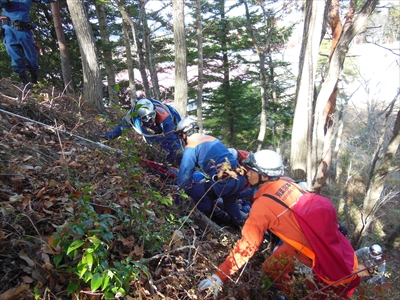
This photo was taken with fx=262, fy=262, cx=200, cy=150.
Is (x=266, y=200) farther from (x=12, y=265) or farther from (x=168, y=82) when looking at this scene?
(x=168, y=82)

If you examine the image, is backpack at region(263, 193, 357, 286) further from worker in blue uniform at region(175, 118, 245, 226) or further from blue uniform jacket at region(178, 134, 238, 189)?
blue uniform jacket at region(178, 134, 238, 189)

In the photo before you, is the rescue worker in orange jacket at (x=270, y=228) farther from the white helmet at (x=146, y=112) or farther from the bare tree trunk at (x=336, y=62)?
the bare tree trunk at (x=336, y=62)

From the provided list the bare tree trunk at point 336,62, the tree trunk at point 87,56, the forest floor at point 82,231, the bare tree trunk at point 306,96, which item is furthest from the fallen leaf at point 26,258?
the tree trunk at point 87,56

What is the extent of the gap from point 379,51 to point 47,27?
2046 inches

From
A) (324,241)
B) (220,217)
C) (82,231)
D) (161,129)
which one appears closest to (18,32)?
(161,129)

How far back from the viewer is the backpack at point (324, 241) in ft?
9.12

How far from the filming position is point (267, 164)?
10.5 ft

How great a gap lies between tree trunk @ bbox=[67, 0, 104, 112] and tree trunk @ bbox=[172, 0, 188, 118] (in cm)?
221

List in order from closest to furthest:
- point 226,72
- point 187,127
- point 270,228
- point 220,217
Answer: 1. point 270,228
2. point 187,127
3. point 220,217
4. point 226,72

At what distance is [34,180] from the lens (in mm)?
2723

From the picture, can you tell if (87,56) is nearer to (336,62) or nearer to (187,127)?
(187,127)

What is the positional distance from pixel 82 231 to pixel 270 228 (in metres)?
2.03

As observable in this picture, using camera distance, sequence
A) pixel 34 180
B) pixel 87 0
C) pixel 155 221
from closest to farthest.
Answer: pixel 34 180 → pixel 155 221 → pixel 87 0

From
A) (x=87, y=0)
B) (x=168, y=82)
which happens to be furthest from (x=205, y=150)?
(x=168, y=82)
